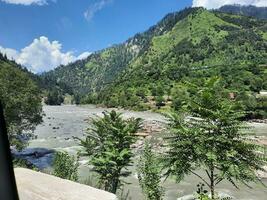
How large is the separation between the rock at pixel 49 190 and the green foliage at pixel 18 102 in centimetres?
2525

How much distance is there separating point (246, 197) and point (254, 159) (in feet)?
28.7

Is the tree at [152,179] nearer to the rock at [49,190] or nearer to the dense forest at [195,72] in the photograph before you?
the rock at [49,190]

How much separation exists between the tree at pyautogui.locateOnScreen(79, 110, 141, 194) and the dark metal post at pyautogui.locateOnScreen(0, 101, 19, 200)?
18.8 metres

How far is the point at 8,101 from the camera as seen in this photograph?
100.0ft

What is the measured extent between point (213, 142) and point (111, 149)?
22.9 ft

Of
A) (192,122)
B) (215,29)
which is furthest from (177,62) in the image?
(192,122)

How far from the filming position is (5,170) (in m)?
1.55

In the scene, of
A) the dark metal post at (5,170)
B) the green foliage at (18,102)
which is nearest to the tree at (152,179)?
the dark metal post at (5,170)

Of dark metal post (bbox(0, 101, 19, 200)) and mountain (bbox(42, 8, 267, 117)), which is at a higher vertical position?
mountain (bbox(42, 8, 267, 117))

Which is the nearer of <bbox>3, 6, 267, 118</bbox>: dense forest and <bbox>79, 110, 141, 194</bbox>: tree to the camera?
<bbox>79, 110, 141, 194</bbox>: tree

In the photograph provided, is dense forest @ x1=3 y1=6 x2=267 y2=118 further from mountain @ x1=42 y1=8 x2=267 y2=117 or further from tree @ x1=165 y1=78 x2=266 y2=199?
tree @ x1=165 y1=78 x2=266 y2=199

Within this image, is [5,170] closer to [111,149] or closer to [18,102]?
[111,149]

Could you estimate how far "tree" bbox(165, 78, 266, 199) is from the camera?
14.9 m

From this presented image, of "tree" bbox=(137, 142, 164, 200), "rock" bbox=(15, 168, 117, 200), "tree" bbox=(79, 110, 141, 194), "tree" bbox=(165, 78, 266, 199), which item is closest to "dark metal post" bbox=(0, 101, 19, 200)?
"rock" bbox=(15, 168, 117, 200)
